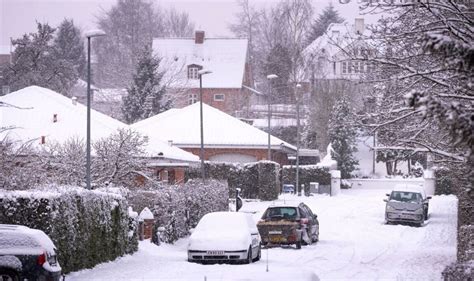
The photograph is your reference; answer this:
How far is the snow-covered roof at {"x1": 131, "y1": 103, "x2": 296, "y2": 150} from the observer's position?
59844 millimetres

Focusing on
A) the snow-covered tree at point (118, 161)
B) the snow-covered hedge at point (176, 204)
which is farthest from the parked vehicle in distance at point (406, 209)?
the snow-covered tree at point (118, 161)

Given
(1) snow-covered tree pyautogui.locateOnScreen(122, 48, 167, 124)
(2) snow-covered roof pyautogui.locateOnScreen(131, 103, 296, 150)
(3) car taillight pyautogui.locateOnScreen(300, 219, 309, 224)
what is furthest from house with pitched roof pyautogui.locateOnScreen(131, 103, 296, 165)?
(3) car taillight pyautogui.locateOnScreen(300, 219, 309, 224)

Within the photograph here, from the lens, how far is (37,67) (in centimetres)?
7744

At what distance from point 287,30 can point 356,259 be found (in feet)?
209

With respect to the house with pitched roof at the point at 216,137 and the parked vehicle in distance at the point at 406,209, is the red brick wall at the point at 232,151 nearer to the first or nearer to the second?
the house with pitched roof at the point at 216,137

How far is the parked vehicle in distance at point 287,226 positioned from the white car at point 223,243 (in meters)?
5.46

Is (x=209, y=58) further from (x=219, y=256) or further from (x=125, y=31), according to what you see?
(x=219, y=256)

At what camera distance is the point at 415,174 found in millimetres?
80438

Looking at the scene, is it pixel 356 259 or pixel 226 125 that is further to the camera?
pixel 226 125

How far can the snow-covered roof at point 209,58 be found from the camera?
94.7 m

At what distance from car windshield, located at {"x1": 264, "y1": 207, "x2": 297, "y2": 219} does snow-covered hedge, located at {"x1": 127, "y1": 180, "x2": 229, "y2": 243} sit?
331cm

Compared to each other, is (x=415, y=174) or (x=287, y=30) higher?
(x=287, y=30)

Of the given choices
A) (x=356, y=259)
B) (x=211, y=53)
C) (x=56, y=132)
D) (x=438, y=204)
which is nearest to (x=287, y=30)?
(x=211, y=53)

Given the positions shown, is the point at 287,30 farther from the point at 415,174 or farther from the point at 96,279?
the point at 96,279
